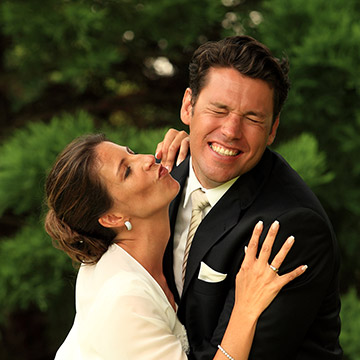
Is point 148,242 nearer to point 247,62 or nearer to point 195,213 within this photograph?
point 195,213

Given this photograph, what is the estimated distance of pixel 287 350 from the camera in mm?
2051

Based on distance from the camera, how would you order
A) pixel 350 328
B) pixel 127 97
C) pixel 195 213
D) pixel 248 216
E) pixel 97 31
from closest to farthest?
pixel 248 216
pixel 195 213
pixel 350 328
pixel 97 31
pixel 127 97

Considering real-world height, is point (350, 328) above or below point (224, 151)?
below

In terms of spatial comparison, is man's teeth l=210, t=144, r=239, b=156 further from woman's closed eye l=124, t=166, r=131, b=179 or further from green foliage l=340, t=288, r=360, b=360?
green foliage l=340, t=288, r=360, b=360

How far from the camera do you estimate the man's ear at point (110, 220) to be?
7.54 ft

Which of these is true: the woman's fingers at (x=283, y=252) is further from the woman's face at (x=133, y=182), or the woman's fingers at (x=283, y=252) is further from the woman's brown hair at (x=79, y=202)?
the woman's brown hair at (x=79, y=202)

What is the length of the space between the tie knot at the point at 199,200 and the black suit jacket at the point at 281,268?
16 centimetres

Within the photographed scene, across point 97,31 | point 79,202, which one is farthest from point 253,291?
point 97,31

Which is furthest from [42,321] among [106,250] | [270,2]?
[270,2]

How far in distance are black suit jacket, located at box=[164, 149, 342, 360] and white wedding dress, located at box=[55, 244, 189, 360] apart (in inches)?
6.2

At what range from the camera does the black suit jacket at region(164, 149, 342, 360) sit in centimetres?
199

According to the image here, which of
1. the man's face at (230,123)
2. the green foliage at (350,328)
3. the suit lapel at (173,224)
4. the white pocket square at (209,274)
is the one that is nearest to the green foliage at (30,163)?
the suit lapel at (173,224)

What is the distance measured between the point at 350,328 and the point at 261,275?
219 cm

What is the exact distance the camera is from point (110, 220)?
231 cm
